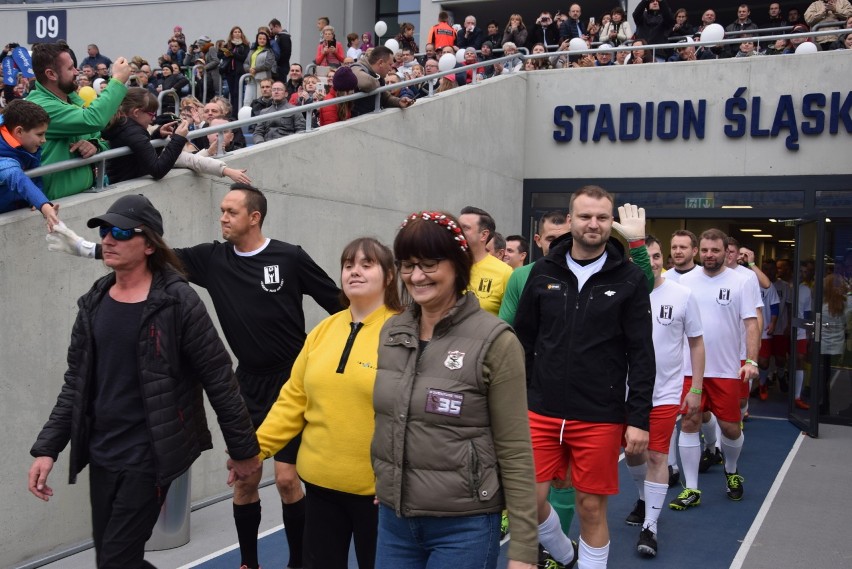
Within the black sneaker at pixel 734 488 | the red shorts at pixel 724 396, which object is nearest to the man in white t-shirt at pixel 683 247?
the red shorts at pixel 724 396

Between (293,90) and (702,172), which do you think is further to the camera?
(293,90)

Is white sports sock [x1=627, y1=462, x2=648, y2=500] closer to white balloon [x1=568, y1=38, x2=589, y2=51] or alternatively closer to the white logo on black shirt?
the white logo on black shirt

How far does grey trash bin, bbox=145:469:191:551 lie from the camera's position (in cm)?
582

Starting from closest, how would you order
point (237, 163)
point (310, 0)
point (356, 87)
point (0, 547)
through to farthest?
point (0, 547)
point (237, 163)
point (356, 87)
point (310, 0)

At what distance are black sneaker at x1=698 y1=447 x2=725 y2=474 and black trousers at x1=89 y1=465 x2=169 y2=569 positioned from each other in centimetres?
625

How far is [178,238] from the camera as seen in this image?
6.66 metres

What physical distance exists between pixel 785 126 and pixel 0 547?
11371 millimetres

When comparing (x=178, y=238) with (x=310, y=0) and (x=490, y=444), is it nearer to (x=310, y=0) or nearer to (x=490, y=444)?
(x=490, y=444)

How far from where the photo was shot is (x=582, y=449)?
447 centimetres

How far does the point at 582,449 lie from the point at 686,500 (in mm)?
3128

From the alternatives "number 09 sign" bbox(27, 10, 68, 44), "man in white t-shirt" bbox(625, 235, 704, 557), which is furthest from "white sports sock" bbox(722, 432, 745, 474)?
"number 09 sign" bbox(27, 10, 68, 44)

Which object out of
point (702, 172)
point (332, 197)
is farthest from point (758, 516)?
point (702, 172)

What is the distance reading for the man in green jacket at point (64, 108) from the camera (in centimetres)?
563

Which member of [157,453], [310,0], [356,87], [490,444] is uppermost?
[310,0]
